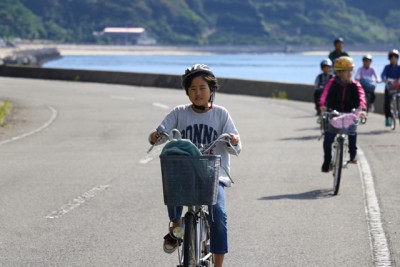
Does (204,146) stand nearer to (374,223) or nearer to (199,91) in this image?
(199,91)

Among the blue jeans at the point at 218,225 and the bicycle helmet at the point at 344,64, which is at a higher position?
the bicycle helmet at the point at 344,64

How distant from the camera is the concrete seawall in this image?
3741 cm

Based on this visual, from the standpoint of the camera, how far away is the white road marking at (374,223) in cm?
831

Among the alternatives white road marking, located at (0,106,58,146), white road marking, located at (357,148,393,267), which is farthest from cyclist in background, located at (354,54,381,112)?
white road marking, located at (357,148,393,267)

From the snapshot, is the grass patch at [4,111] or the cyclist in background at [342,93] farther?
the grass patch at [4,111]

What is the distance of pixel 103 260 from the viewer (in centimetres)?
831

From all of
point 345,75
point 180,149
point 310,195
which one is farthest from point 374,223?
point 180,149

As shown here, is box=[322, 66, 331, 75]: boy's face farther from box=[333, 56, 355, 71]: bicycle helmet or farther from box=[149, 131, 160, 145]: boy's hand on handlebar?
box=[149, 131, 160, 145]: boy's hand on handlebar

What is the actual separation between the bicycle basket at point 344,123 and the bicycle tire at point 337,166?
0.13 metres

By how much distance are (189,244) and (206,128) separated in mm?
906

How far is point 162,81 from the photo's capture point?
48.3m

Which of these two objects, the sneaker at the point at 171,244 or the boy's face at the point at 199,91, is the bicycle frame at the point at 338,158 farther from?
the sneaker at the point at 171,244

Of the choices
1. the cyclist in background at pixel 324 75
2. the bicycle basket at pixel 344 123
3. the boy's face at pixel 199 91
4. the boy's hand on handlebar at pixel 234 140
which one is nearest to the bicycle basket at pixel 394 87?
the cyclist in background at pixel 324 75

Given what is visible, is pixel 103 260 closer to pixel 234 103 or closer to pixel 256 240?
pixel 256 240
